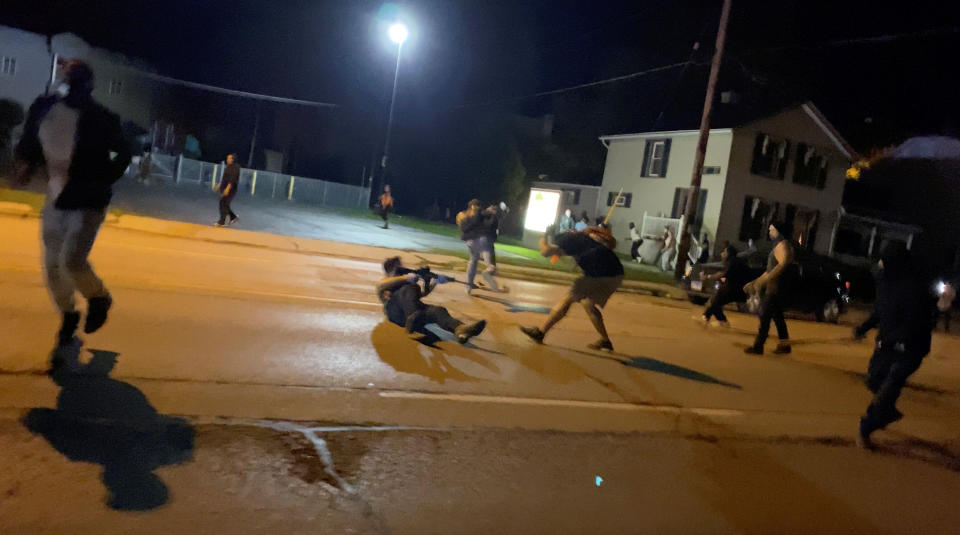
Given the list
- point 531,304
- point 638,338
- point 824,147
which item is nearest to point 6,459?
point 638,338

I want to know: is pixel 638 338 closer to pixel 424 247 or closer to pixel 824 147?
pixel 424 247

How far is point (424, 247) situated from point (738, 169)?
1513 cm

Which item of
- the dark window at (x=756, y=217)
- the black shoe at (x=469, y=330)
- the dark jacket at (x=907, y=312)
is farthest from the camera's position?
the dark window at (x=756, y=217)

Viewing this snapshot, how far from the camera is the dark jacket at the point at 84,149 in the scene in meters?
4.82

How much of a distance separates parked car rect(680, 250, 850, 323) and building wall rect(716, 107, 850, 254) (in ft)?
42.6

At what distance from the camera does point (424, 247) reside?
2012 cm

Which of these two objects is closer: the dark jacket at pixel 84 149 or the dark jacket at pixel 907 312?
the dark jacket at pixel 84 149

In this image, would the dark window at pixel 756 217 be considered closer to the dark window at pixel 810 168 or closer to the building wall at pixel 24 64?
the dark window at pixel 810 168

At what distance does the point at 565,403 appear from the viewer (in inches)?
251

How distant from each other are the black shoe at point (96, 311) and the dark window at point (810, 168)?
99.1 ft

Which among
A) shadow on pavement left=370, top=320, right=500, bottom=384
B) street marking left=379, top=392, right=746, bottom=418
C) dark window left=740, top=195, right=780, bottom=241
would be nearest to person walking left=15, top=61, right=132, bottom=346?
street marking left=379, top=392, right=746, bottom=418

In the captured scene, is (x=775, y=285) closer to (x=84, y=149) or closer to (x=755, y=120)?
(x=84, y=149)

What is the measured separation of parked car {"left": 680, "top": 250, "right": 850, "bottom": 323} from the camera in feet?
51.1

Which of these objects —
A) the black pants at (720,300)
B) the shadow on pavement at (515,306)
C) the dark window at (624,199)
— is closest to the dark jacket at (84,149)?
the shadow on pavement at (515,306)
